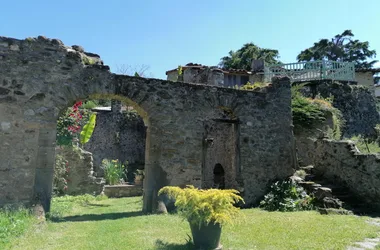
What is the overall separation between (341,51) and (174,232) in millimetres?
39484

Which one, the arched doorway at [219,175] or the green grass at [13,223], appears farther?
the arched doorway at [219,175]

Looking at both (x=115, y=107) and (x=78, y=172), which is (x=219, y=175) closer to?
(x=115, y=107)

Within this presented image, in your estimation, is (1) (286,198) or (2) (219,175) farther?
(2) (219,175)

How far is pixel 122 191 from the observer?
15.0m

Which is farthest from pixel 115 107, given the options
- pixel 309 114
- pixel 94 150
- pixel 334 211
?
pixel 334 211

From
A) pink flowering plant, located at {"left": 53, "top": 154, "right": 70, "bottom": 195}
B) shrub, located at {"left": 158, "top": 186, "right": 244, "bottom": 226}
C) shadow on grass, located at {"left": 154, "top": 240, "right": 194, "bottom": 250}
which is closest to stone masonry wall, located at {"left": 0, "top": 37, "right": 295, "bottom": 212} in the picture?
shadow on grass, located at {"left": 154, "top": 240, "right": 194, "bottom": 250}

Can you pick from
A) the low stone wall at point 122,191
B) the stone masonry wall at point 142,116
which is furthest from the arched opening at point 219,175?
the stone masonry wall at point 142,116

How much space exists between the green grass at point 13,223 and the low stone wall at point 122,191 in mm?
6929

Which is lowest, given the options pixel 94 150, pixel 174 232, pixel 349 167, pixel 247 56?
pixel 174 232

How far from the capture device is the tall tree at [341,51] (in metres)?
39.3

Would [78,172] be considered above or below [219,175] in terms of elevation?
above

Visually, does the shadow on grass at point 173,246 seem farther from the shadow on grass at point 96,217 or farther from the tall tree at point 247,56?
the tall tree at point 247,56

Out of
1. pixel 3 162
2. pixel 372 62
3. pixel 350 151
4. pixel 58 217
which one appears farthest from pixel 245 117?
pixel 372 62

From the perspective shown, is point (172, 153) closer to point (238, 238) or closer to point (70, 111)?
point (238, 238)
